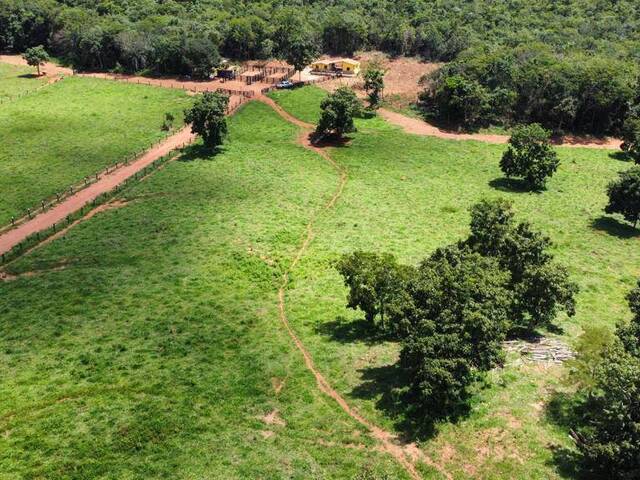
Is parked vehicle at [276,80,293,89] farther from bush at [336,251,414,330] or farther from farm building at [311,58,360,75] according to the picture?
bush at [336,251,414,330]

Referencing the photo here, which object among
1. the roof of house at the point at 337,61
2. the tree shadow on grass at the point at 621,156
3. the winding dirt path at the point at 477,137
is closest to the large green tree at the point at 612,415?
the winding dirt path at the point at 477,137

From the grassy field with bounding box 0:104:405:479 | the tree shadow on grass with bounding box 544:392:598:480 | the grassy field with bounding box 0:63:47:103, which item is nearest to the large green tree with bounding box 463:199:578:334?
the tree shadow on grass with bounding box 544:392:598:480

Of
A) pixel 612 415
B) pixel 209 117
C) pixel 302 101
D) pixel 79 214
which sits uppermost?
pixel 209 117

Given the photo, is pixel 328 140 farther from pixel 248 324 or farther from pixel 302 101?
pixel 248 324

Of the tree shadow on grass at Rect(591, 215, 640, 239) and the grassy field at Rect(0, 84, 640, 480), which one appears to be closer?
the grassy field at Rect(0, 84, 640, 480)

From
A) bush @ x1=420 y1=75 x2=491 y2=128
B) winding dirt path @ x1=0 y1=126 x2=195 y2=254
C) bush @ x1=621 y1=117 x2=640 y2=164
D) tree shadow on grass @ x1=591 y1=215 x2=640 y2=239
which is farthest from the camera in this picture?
bush @ x1=420 y1=75 x2=491 y2=128

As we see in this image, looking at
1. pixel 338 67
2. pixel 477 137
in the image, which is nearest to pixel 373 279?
pixel 477 137

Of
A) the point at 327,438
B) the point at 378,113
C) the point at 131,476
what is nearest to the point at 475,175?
the point at 378,113
